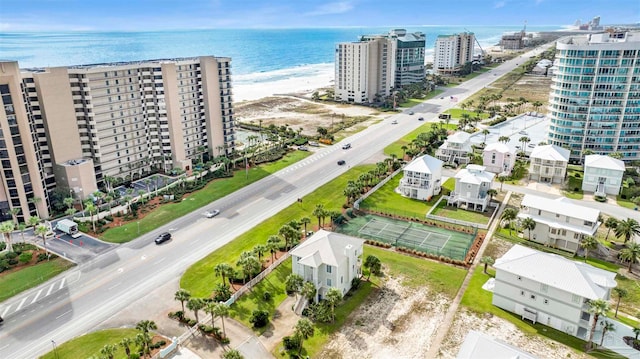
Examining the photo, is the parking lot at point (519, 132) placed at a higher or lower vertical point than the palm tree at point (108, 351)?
higher

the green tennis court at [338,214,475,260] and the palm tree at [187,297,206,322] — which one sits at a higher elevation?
the palm tree at [187,297,206,322]

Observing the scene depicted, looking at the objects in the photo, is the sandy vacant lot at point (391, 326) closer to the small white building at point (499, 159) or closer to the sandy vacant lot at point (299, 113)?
the small white building at point (499, 159)

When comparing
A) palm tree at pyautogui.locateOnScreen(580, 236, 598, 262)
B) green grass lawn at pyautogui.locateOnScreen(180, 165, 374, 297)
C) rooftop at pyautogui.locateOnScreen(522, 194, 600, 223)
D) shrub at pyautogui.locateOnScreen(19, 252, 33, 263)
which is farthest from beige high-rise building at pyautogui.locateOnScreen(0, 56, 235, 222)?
palm tree at pyautogui.locateOnScreen(580, 236, 598, 262)

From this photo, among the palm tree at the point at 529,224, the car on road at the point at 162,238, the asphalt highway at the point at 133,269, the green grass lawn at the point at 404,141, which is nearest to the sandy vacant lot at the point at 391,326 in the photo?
the palm tree at the point at 529,224

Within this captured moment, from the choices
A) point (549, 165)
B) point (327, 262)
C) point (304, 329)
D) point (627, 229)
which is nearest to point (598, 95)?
point (549, 165)

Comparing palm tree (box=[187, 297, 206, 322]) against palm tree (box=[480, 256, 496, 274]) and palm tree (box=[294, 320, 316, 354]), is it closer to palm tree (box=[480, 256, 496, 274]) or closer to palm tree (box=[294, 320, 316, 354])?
palm tree (box=[294, 320, 316, 354])

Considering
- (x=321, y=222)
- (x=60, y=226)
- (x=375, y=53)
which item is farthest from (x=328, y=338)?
(x=375, y=53)

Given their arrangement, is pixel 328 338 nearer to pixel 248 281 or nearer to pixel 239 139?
pixel 248 281
